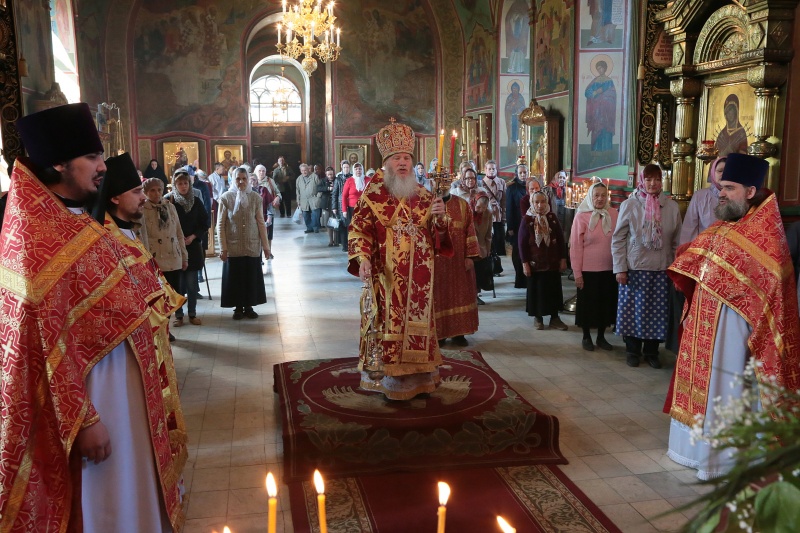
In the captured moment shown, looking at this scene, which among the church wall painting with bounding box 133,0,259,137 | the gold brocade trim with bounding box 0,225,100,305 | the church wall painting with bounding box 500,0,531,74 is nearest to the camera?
the gold brocade trim with bounding box 0,225,100,305

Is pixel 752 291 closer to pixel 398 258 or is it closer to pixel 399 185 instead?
pixel 398 258

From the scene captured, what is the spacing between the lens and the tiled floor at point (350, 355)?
3.92m

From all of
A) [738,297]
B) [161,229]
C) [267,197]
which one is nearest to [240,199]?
[161,229]

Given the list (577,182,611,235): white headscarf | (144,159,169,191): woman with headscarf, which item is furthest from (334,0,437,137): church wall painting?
(577,182,611,235): white headscarf

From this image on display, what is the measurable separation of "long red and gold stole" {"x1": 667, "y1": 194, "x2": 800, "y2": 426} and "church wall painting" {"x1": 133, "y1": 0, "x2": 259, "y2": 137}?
57.4ft

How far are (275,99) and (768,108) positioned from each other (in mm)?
28465

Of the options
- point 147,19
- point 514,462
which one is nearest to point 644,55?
point 514,462

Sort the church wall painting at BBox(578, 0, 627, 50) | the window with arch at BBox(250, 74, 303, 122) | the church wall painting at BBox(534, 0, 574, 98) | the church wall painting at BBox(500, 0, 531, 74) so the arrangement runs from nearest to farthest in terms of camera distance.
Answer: the church wall painting at BBox(578, 0, 627, 50) → the church wall painting at BBox(534, 0, 574, 98) → the church wall painting at BBox(500, 0, 531, 74) → the window with arch at BBox(250, 74, 303, 122)

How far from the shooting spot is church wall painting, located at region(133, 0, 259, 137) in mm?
18984

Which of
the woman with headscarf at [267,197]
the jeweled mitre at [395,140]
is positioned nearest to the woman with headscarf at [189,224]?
the jeweled mitre at [395,140]

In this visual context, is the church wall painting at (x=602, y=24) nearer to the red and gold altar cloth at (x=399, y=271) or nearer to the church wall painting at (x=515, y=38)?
the church wall painting at (x=515, y=38)

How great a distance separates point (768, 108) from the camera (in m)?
6.23

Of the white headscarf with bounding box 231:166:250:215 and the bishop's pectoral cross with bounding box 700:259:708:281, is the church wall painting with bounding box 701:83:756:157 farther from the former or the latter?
the white headscarf with bounding box 231:166:250:215


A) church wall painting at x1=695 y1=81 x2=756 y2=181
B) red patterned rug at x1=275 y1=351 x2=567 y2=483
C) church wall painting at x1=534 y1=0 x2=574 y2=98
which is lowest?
red patterned rug at x1=275 y1=351 x2=567 y2=483
